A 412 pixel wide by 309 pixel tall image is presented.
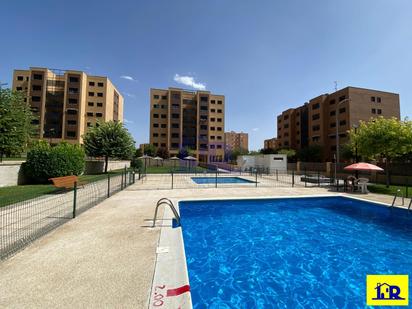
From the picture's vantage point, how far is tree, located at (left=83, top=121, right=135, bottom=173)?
24.7 m

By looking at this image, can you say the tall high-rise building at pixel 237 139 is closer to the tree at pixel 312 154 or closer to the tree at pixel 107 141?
the tree at pixel 312 154

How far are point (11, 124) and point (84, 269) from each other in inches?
504

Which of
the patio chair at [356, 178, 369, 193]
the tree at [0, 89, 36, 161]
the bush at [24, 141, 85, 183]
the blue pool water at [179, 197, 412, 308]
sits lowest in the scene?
the blue pool water at [179, 197, 412, 308]

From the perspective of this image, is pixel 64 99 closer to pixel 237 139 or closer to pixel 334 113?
A: pixel 334 113

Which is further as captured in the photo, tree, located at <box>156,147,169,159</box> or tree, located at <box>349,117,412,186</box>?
tree, located at <box>156,147,169,159</box>

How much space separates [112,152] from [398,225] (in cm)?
2593

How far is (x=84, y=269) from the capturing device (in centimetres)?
371

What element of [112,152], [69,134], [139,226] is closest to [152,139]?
[69,134]

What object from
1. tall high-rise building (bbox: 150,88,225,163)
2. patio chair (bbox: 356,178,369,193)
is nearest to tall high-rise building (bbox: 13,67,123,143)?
tall high-rise building (bbox: 150,88,225,163)

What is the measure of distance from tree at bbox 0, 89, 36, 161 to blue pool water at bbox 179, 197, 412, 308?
10.9m

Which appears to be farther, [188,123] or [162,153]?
[188,123]

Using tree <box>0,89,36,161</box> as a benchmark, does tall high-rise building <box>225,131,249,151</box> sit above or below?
above

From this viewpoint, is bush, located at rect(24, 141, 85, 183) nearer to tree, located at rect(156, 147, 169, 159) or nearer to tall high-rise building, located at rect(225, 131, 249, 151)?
tree, located at rect(156, 147, 169, 159)

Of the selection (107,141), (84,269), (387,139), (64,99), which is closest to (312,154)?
(387,139)
